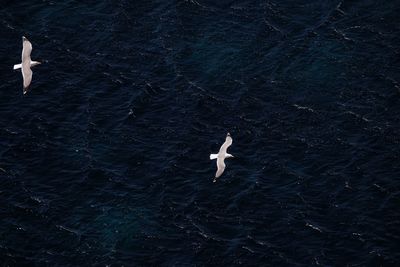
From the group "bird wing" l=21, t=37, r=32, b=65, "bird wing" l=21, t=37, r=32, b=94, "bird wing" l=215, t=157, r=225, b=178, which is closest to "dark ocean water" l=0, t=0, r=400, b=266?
"bird wing" l=215, t=157, r=225, b=178

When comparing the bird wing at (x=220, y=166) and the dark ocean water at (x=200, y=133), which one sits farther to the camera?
the bird wing at (x=220, y=166)

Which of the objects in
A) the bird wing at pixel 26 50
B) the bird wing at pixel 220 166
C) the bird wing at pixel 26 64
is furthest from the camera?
the bird wing at pixel 220 166

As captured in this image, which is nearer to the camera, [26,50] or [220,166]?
[26,50]

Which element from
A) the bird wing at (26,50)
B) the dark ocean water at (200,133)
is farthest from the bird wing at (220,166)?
the bird wing at (26,50)

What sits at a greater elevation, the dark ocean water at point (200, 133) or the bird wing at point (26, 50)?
the bird wing at point (26, 50)

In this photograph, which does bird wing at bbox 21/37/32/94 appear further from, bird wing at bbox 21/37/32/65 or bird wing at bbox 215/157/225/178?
bird wing at bbox 215/157/225/178

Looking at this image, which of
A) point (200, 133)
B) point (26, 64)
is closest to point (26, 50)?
point (26, 64)

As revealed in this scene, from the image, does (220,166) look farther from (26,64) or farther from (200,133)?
(26,64)

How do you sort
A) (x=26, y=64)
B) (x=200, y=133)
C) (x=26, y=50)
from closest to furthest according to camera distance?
(x=26, y=50) → (x=26, y=64) → (x=200, y=133)

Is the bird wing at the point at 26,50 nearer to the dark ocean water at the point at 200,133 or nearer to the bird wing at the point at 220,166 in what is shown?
the dark ocean water at the point at 200,133
